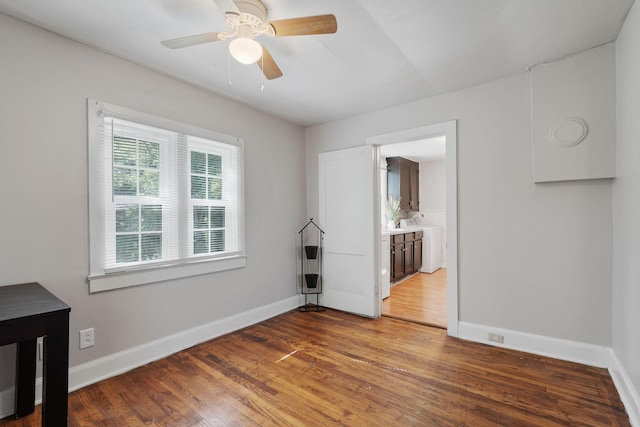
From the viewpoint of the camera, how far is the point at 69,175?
209 cm

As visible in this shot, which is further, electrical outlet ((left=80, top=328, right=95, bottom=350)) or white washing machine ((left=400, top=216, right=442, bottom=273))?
white washing machine ((left=400, top=216, right=442, bottom=273))

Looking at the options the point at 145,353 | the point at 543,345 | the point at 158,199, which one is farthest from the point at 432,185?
the point at 145,353

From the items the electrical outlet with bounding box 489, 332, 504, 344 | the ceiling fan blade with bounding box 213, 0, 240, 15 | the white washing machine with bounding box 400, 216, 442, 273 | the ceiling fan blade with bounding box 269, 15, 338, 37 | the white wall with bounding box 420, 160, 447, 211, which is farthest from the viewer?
the white wall with bounding box 420, 160, 447, 211

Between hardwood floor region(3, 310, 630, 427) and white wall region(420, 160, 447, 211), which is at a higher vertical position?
white wall region(420, 160, 447, 211)

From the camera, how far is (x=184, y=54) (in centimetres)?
227

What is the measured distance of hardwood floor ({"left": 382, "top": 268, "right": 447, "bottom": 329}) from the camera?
3493 millimetres

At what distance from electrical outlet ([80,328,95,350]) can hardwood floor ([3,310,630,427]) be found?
29cm

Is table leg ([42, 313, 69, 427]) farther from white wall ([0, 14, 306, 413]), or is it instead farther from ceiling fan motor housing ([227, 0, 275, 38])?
ceiling fan motor housing ([227, 0, 275, 38])

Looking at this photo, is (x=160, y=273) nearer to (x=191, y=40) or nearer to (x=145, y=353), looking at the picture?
(x=145, y=353)

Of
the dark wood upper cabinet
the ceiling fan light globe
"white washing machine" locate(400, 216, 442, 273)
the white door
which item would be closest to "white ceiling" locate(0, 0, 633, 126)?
the ceiling fan light globe

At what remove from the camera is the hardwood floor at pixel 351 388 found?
1.79m

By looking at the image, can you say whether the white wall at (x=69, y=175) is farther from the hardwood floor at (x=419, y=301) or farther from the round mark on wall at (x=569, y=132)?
the round mark on wall at (x=569, y=132)

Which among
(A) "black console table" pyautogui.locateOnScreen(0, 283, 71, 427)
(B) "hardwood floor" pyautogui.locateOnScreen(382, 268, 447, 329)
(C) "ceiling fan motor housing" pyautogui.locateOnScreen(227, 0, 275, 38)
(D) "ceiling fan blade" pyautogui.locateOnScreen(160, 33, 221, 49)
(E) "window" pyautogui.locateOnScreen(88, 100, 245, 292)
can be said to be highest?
(C) "ceiling fan motor housing" pyautogui.locateOnScreen(227, 0, 275, 38)

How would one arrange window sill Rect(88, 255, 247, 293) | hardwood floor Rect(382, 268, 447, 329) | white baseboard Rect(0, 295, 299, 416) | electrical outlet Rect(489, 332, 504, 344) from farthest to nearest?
hardwood floor Rect(382, 268, 447, 329)
electrical outlet Rect(489, 332, 504, 344)
window sill Rect(88, 255, 247, 293)
white baseboard Rect(0, 295, 299, 416)
